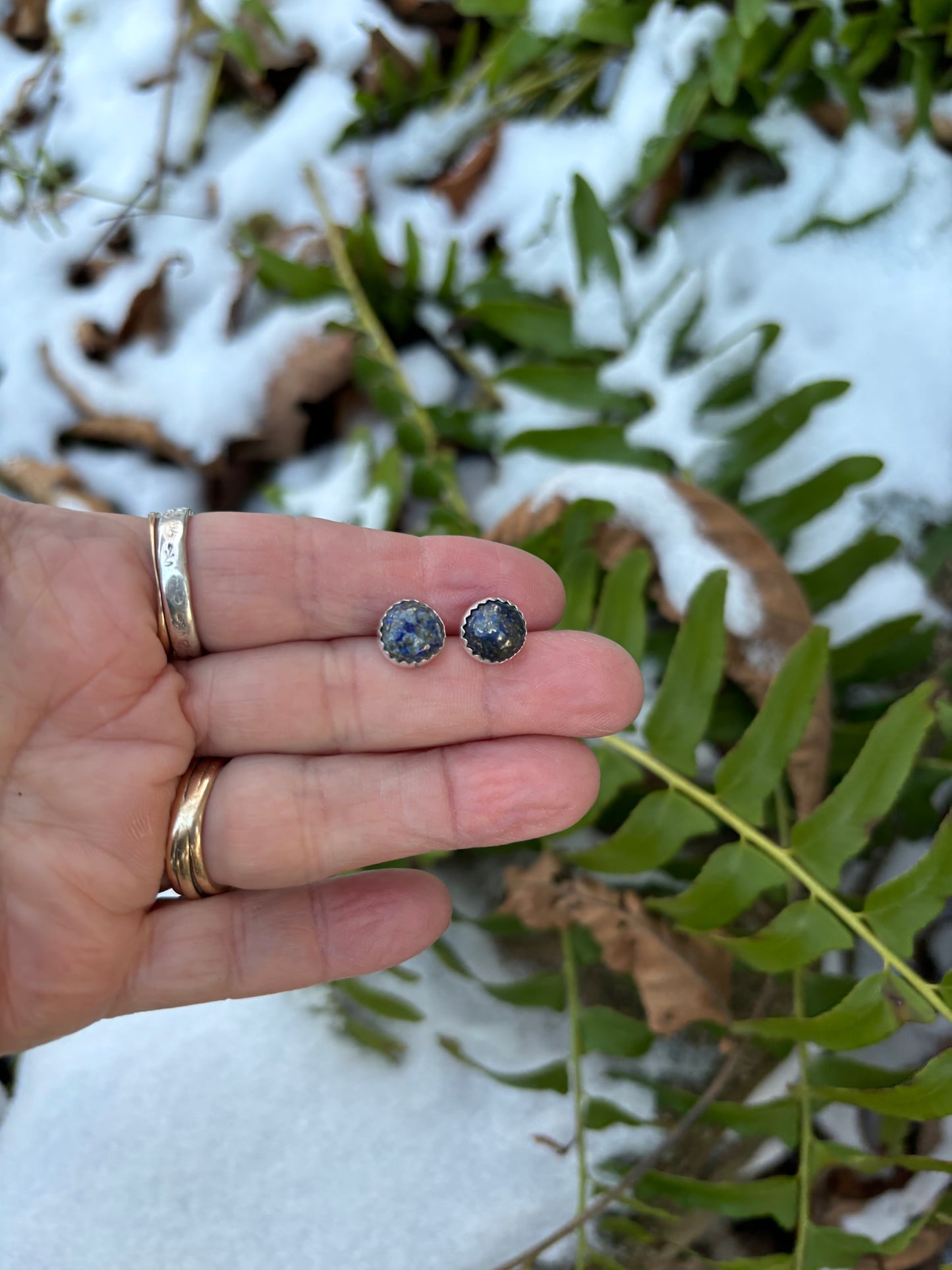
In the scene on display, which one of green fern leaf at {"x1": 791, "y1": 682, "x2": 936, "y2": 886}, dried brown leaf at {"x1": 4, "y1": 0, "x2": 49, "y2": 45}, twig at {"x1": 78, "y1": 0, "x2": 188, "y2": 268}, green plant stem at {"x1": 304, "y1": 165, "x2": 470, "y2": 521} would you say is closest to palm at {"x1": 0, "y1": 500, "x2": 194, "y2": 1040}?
green plant stem at {"x1": 304, "y1": 165, "x2": 470, "y2": 521}

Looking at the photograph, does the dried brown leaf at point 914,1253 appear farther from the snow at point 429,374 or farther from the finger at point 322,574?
the snow at point 429,374

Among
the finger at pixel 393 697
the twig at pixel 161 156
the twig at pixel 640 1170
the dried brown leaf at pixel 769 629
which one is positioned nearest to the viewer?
the finger at pixel 393 697

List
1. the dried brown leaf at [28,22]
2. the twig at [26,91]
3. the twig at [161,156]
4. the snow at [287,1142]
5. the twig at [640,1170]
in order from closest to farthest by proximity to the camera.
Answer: the twig at [640,1170]
the snow at [287,1142]
the twig at [161,156]
the twig at [26,91]
the dried brown leaf at [28,22]

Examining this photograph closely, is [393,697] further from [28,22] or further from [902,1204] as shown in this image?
[28,22]

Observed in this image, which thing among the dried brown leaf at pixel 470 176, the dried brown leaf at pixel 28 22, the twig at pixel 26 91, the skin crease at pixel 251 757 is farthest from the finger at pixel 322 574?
the dried brown leaf at pixel 28 22

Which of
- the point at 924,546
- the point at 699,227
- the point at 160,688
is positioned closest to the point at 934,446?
the point at 924,546

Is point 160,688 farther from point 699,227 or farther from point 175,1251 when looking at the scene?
point 699,227
